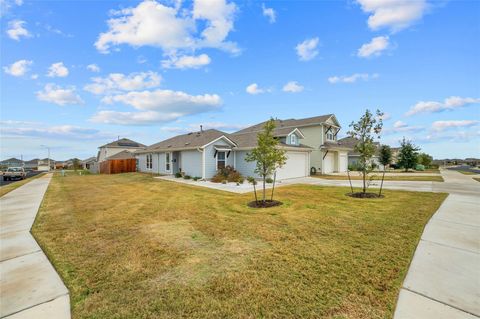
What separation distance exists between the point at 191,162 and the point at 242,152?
4.53 m

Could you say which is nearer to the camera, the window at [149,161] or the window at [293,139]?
the window at [293,139]

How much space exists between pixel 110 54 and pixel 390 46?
18.4 meters

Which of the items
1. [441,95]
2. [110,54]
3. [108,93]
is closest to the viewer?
[110,54]

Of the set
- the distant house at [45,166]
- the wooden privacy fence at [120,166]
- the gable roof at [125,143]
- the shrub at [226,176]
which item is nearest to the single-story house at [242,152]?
the shrub at [226,176]

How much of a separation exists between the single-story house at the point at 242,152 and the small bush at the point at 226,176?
2.68 feet

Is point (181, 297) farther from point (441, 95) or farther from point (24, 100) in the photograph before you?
point (441, 95)

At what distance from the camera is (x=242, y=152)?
734 inches

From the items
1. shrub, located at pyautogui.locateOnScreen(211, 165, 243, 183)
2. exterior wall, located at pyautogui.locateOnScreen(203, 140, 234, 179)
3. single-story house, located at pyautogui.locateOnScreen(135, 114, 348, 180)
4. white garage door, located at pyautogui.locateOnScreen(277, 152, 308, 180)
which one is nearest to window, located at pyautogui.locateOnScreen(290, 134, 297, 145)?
single-story house, located at pyautogui.locateOnScreen(135, 114, 348, 180)

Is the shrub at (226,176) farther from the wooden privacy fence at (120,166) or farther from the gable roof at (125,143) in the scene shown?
the gable roof at (125,143)

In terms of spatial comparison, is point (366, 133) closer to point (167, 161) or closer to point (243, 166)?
point (243, 166)

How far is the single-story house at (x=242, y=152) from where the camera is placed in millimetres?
18047

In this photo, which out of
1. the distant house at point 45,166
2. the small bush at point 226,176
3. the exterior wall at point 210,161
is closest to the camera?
the small bush at point 226,176

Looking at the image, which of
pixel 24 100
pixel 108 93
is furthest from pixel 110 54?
pixel 24 100

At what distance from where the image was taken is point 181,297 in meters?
Result: 2.86
